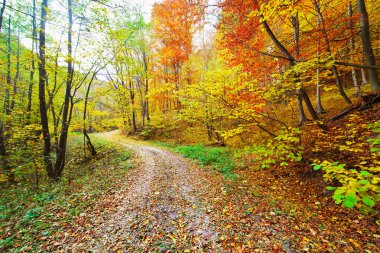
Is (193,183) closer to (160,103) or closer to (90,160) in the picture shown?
(90,160)

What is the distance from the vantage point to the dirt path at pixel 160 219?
331cm

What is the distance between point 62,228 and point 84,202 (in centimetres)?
116

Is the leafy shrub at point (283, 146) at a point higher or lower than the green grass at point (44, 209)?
higher

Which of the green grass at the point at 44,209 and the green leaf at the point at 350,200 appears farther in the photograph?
the green grass at the point at 44,209

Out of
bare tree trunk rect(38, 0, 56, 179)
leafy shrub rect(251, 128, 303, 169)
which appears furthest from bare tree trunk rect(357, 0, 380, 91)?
bare tree trunk rect(38, 0, 56, 179)

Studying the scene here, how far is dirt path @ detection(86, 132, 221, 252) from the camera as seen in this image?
130 inches

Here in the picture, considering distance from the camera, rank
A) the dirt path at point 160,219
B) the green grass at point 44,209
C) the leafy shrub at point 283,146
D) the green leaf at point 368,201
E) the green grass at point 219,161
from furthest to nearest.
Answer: the green grass at point 219,161
the leafy shrub at point 283,146
the green grass at point 44,209
the dirt path at point 160,219
the green leaf at point 368,201

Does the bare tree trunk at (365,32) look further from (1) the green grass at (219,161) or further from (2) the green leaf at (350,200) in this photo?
(1) the green grass at (219,161)

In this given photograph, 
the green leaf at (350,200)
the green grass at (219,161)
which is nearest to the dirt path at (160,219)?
the green grass at (219,161)

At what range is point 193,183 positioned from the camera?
6.00 m

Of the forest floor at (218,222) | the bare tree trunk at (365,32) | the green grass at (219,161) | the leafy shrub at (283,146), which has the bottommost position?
the forest floor at (218,222)

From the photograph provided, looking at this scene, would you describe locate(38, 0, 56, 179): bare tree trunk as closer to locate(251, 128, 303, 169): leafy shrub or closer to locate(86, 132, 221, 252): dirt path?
locate(86, 132, 221, 252): dirt path

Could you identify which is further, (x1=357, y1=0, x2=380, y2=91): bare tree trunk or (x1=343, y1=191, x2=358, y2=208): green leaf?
(x1=357, y1=0, x2=380, y2=91): bare tree trunk

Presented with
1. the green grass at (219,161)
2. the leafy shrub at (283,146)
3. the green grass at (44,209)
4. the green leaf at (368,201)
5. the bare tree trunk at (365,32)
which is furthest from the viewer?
the green grass at (219,161)
